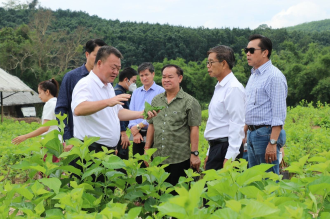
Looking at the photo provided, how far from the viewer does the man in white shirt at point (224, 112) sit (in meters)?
3.16

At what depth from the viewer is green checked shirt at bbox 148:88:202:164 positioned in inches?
147

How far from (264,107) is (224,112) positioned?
404 millimetres

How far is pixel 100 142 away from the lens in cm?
294

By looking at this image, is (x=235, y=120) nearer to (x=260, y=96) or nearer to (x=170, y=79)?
(x=260, y=96)

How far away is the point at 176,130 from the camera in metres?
3.75

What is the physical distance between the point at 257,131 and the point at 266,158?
0.91 feet

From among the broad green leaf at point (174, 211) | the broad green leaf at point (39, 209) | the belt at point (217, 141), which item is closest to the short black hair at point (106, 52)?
the belt at point (217, 141)

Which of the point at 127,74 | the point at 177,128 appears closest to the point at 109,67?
the point at 177,128

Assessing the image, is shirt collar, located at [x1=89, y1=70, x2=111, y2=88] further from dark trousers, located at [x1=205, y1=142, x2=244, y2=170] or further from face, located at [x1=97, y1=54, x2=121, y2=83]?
dark trousers, located at [x1=205, y1=142, x2=244, y2=170]

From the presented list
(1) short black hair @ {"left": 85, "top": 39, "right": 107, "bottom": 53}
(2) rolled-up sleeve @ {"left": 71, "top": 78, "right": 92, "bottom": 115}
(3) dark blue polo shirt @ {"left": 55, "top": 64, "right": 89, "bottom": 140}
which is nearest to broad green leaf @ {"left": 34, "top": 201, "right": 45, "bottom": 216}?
(2) rolled-up sleeve @ {"left": 71, "top": 78, "right": 92, "bottom": 115}

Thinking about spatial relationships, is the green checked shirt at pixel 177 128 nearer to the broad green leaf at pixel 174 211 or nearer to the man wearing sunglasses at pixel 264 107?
the man wearing sunglasses at pixel 264 107

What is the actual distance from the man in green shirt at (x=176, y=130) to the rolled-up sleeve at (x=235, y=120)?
2.04 ft

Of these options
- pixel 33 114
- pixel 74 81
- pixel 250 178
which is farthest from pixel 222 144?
pixel 33 114

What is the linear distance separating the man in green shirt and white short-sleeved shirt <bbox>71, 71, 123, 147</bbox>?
2.77 feet
